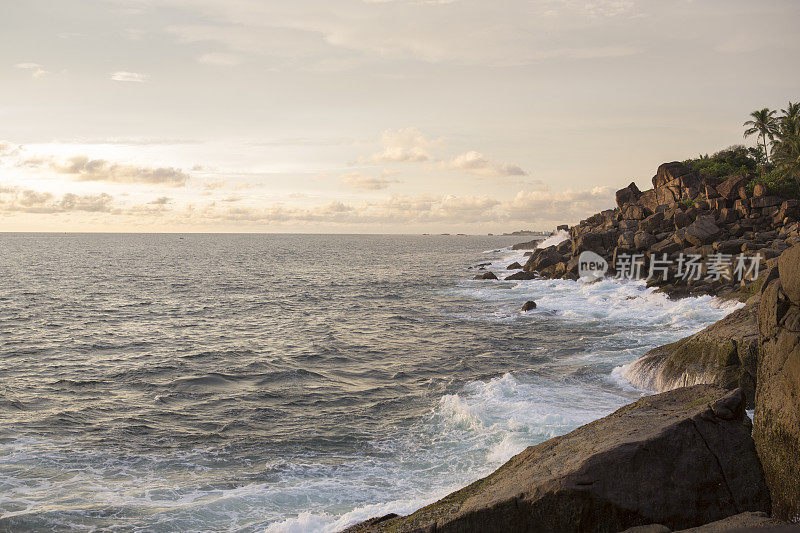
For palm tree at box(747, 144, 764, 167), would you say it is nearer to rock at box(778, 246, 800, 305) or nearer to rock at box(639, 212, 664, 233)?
rock at box(639, 212, 664, 233)

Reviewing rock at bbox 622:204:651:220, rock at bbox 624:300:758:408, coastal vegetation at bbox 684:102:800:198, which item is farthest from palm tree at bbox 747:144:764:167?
rock at bbox 624:300:758:408

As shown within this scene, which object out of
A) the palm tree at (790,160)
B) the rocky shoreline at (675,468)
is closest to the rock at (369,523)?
the rocky shoreline at (675,468)

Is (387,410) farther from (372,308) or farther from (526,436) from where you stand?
(372,308)

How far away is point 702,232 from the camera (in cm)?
4431

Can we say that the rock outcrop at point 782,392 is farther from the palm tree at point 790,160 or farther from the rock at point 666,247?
the palm tree at point 790,160

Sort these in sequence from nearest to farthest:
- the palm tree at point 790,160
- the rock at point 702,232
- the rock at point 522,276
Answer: the rock at point 702,232 < the palm tree at point 790,160 < the rock at point 522,276

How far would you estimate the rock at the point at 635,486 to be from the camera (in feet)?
23.4

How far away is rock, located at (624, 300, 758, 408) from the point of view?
51.0 feet

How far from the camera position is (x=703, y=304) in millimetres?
34625

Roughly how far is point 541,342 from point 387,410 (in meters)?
12.8

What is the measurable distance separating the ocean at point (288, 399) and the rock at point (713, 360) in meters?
1.04

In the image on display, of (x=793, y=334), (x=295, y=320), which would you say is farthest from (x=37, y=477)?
(x=295, y=320)

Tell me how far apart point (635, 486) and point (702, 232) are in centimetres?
4295

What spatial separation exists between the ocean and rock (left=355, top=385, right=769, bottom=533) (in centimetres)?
466
